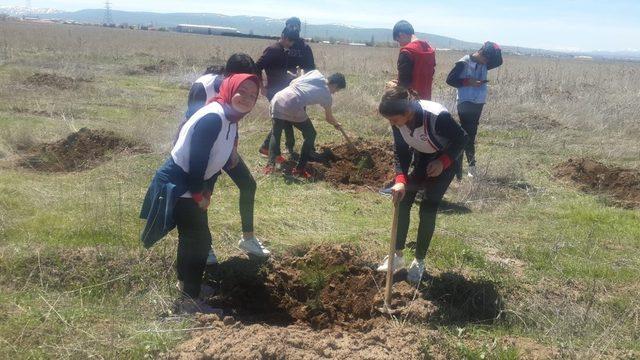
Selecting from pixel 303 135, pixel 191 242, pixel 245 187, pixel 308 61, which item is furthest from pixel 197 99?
pixel 308 61

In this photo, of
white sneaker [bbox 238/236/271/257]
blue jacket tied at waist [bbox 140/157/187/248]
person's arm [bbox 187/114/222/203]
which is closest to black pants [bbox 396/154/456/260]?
white sneaker [bbox 238/236/271/257]

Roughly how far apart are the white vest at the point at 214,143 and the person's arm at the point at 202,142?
0.10 feet

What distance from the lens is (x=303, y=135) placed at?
6730mm

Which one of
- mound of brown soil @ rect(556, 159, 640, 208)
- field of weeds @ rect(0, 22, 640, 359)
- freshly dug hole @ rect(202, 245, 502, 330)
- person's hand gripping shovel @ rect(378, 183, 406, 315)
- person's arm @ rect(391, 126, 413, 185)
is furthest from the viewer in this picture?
mound of brown soil @ rect(556, 159, 640, 208)

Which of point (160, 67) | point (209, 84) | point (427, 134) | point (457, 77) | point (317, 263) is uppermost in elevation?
point (457, 77)

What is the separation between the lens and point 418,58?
5.30 meters

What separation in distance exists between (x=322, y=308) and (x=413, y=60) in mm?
2637

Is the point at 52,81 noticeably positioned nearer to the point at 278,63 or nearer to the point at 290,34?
the point at 278,63

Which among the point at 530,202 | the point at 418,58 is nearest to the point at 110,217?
the point at 418,58

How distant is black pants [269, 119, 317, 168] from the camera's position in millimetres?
6590

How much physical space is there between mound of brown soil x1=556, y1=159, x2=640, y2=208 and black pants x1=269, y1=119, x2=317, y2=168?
361cm

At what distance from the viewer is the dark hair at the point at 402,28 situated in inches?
211

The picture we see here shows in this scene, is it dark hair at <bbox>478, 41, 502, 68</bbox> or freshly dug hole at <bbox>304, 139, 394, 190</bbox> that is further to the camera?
freshly dug hole at <bbox>304, 139, 394, 190</bbox>

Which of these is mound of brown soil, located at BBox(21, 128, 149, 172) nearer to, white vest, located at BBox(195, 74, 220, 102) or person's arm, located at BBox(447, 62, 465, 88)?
white vest, located at BBox(195, 74, 220, 102)
